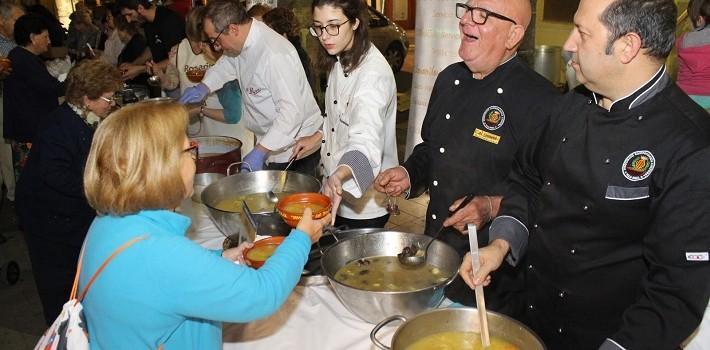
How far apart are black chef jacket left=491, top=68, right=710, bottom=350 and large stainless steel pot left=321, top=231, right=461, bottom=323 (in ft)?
0.62

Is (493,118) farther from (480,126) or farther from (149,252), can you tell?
(149,252)

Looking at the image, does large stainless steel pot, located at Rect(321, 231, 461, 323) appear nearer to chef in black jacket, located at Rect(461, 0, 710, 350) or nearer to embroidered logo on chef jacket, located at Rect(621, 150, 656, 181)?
chef in black jacket, located at Rect(461, 0, 710, 350)

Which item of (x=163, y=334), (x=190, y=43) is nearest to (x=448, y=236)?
(x=163, y=334)

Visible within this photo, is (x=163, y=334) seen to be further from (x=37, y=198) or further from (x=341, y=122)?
(x=37, y=198)

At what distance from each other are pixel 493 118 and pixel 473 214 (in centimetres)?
35

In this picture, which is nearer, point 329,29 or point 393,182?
point 393,182

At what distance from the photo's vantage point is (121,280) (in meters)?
1.15

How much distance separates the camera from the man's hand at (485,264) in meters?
1.43

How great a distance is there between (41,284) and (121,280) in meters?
1.88

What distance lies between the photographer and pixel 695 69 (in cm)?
362

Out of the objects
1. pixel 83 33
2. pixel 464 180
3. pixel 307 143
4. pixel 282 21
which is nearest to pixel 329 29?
pixel 307 143

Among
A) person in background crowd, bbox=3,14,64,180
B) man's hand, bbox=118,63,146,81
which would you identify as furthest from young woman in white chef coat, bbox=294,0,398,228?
man's hand, bbox=118,63,146,81

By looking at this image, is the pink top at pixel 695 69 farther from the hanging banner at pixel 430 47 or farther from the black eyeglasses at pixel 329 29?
the black eyeglasses at pixel 329 29

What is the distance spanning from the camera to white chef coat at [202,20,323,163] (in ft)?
9.48
